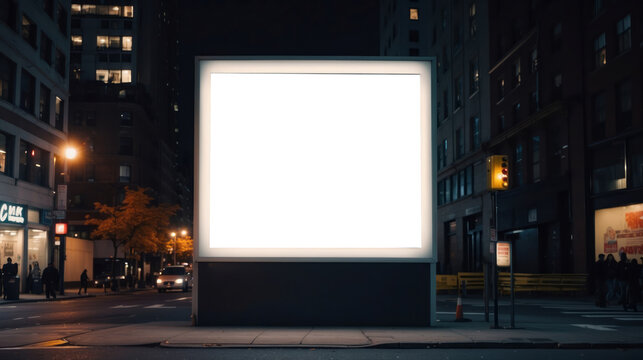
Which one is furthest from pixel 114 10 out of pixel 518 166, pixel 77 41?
pixel 518 166

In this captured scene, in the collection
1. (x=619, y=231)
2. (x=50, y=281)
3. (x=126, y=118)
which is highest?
(x=126, y=118)

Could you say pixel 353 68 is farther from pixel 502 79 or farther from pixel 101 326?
pixel 502 79

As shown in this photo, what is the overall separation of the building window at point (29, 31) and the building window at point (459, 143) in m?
31.7

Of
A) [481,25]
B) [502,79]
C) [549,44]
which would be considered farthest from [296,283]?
[481,25]

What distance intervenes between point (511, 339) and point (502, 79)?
36.6 m

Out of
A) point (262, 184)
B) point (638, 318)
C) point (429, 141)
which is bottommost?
point (638, 318)

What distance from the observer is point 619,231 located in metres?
31.4

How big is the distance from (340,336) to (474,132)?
4183 centimetres

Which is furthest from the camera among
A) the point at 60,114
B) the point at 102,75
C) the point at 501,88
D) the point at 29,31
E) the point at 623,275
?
the point at 102,75

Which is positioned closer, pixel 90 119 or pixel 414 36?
pixel 90 119

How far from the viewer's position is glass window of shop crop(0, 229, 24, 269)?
128 feet

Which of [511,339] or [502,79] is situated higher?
[502,79]

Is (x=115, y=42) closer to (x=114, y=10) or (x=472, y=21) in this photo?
(x=114, y=10)

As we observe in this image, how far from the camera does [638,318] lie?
19781 millimetres
